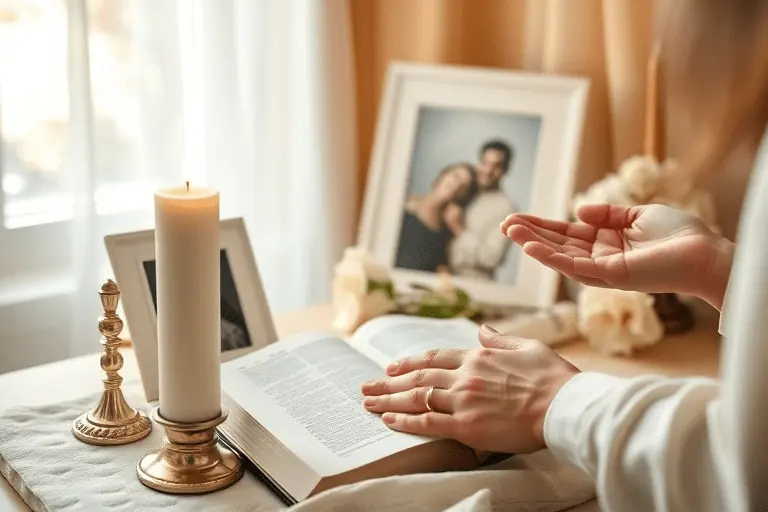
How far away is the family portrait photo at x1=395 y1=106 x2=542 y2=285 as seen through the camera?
1483 mm

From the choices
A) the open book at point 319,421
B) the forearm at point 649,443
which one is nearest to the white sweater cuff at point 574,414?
the forearm at point 649,443

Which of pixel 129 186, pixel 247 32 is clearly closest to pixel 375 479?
pixel 129 186

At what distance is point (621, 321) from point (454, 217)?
0.33 metres

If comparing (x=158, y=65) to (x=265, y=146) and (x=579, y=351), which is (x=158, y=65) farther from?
(x=579, y=351)

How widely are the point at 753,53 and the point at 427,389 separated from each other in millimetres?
576

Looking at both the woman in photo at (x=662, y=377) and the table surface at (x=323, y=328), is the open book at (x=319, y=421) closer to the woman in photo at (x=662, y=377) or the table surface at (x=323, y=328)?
the woman in photo at (x=662, y=377)

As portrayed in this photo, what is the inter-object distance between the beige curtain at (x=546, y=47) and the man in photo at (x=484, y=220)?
0.16 m

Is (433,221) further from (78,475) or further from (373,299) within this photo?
(78,475)

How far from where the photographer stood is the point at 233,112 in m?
1.53

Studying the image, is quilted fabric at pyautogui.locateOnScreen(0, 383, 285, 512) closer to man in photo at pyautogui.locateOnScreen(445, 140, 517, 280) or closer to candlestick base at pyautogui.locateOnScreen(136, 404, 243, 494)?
candlestick base at pyautogui.locateOnScreen(136, 404, 243, 494)

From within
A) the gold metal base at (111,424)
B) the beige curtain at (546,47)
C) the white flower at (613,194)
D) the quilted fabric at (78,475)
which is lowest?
the quilted fabric at (78,475)

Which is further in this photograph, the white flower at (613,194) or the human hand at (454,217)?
the human hand at (454,217)

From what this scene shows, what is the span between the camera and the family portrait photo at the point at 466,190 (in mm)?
1483

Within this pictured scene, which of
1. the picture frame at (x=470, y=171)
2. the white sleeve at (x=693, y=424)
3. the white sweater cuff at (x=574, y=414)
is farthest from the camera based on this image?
the picture frame at (x=470, y=171)
